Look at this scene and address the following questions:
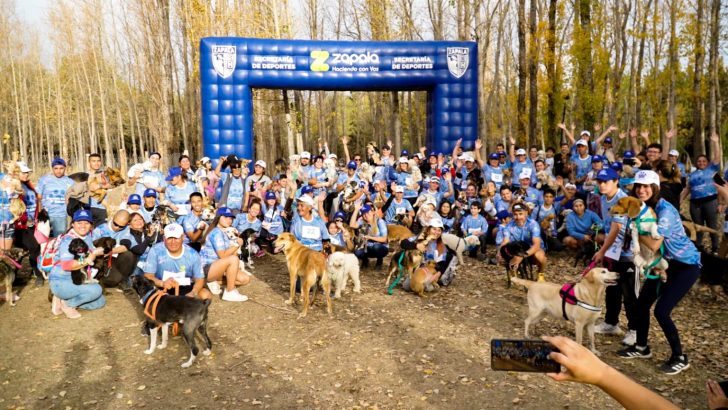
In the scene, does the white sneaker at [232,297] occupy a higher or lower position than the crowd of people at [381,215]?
lower

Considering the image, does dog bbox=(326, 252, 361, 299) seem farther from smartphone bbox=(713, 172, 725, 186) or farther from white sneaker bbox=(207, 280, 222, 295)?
smartphone bbox=(713, 172, 725, 186)

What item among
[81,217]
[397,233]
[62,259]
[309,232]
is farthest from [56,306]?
[397,233]

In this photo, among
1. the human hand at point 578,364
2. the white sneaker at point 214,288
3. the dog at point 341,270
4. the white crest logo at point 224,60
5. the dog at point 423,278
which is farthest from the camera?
the white crest logo at point 224,60

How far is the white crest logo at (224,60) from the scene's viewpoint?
49.3ft

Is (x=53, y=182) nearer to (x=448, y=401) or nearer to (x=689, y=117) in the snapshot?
(x=448, y=401)

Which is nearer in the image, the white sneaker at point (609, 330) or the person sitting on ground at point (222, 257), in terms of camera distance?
the white sneaker at point (609, 330)

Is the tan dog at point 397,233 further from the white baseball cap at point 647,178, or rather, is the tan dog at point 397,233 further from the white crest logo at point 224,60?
the white crest logo at point 224,60

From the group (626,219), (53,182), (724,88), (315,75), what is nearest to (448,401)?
(626,219)

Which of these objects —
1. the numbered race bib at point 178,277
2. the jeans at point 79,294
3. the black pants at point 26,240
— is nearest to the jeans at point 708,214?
the numbered race bib at point 178,277

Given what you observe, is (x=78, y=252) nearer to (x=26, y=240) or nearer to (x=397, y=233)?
(x=26, y=240)

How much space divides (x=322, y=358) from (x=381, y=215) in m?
4.82

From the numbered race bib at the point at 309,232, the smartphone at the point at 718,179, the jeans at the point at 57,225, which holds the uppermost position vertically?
the smartphone at the point at 718,179

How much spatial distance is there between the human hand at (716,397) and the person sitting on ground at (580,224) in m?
7.99

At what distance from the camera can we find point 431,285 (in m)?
7.88
